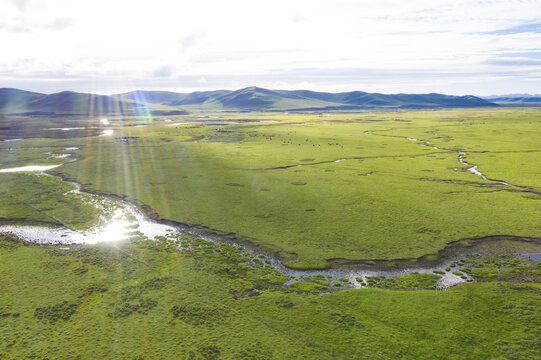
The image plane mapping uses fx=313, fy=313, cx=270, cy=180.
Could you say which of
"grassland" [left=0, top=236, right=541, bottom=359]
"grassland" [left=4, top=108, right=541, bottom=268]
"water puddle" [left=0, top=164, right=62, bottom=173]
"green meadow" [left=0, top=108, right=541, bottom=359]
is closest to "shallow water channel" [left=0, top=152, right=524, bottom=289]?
"green meadow" [left=0, top=108, right=541, bottom=359]

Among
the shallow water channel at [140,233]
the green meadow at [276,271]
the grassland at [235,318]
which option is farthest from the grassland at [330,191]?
the grassland at [235,318]

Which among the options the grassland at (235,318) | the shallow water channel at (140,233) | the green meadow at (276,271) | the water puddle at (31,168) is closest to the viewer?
the grassland at (235,318)

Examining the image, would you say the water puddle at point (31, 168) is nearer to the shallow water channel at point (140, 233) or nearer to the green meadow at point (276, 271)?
the green meadow at point (276, 271)

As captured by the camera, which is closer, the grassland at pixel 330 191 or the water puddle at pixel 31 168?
the grassland at pixel 330 191

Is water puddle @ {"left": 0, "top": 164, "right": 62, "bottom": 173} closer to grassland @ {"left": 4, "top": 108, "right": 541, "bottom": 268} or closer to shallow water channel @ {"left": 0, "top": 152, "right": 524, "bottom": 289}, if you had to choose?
grassland @ {"left": 4, "top": 108, "right": 541, "bottom": 268}

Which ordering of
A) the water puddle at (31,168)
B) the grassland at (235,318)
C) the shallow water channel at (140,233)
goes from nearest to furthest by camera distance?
the grassland at (235,318)
the shallow water channel at (140,233)
the water puddle at (31,168)

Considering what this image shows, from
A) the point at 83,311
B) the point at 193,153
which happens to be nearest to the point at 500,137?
the point at 193,153

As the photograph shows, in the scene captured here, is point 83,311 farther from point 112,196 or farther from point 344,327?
point 112,196
